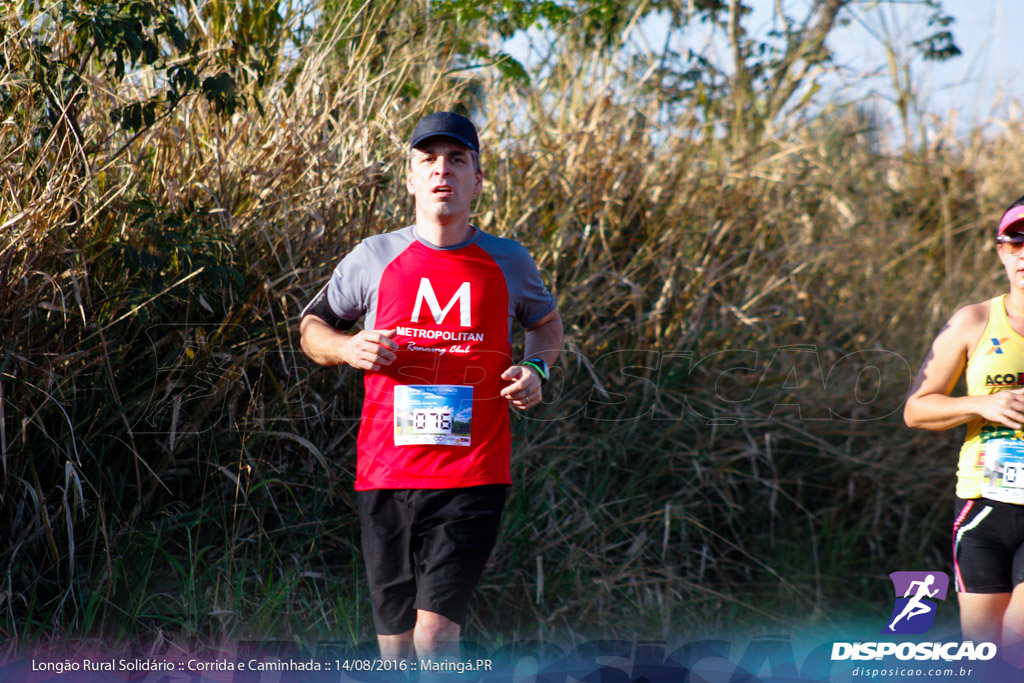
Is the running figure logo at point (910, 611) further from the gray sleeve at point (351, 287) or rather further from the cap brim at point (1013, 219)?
the gray sleeve at point (351, 287)

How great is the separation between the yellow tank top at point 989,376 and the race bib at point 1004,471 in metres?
0.01

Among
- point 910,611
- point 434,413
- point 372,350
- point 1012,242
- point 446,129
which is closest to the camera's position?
point 372,350

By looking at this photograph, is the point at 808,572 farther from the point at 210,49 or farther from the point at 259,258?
the point at 210,49

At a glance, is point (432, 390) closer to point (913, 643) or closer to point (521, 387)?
point (521, 387)

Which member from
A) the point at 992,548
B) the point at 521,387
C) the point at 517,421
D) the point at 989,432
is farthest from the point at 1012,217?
the point at 517,421

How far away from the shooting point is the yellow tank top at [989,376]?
9.44 ft

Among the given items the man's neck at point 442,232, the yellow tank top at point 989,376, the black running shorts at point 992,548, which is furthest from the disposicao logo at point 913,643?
the man's neck at point 442,232

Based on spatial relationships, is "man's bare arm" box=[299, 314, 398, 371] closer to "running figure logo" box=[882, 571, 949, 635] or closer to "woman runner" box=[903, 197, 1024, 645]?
"woman runner" box=[903, 197, 1024, 645]

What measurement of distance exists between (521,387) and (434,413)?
0.91ft

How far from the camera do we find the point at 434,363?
9.16ft

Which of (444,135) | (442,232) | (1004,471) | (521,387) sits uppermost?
(444,135)

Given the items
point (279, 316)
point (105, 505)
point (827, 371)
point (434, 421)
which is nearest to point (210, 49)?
point (279, 316)

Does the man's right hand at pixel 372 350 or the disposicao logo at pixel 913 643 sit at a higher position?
the man's right hand at pixel 372 350

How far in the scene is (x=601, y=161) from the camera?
5.47 meters
